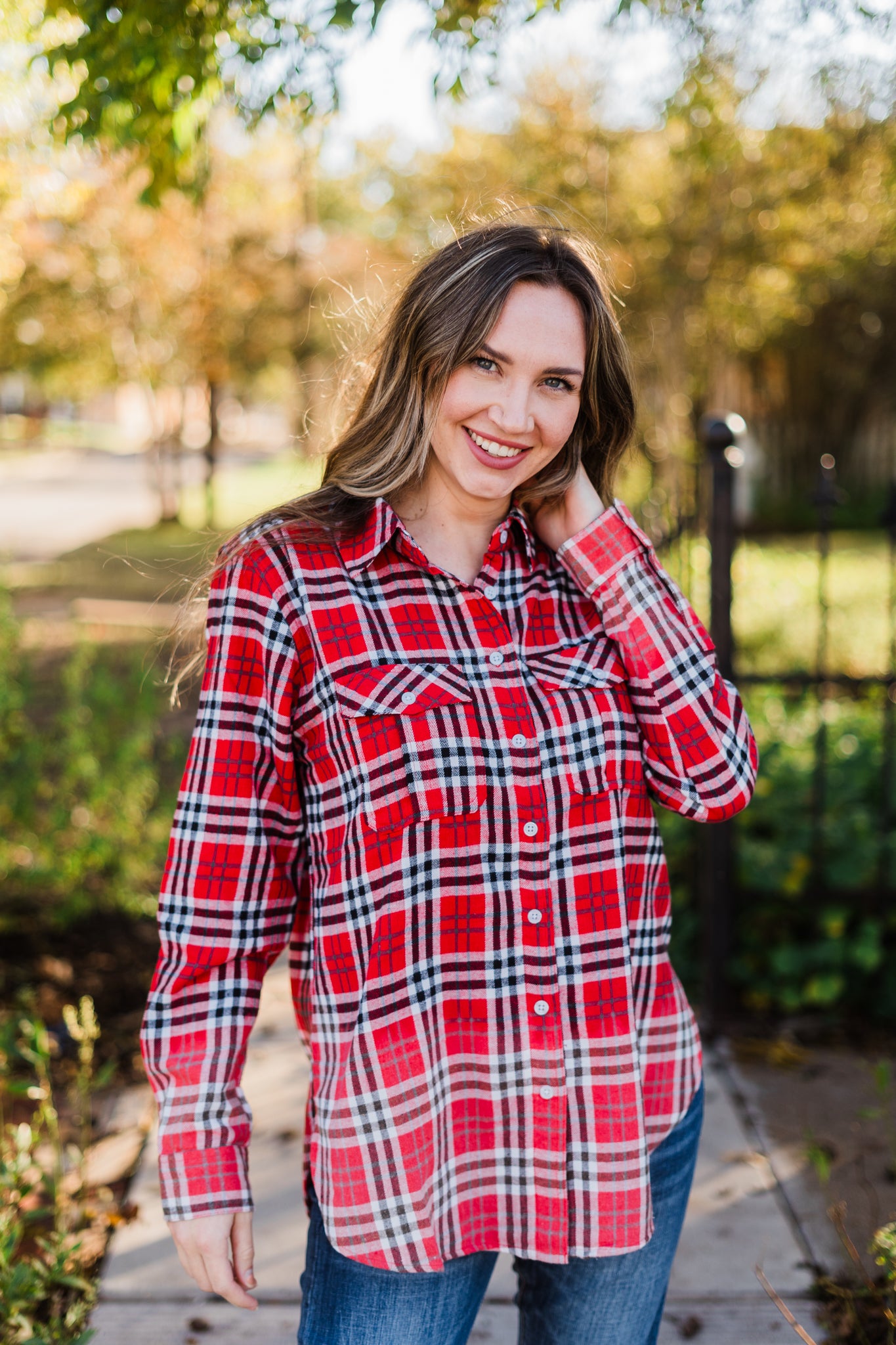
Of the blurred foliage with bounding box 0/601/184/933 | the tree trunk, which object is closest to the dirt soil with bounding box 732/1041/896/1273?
the blurred foliage with bounding box 0/601/184/933

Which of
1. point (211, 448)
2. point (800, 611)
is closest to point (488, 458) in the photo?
point (800, 611)

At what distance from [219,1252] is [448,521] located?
3.26 ft

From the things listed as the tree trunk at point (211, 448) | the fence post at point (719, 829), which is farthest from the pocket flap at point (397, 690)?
the tree trunk at point (211, 448)

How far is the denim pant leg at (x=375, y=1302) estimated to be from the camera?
1.35 metres

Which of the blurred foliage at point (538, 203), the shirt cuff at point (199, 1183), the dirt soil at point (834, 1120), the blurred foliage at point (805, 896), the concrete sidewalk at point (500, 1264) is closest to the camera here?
the shirt cuff at point (199, 1183)

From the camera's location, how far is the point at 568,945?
1417mm

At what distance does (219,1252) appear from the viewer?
4.44 feet

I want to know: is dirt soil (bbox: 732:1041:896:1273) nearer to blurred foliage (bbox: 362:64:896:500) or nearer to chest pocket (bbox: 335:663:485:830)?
chest pocket (bbox: 335:663:485:830)

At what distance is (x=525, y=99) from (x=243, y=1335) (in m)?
10.2

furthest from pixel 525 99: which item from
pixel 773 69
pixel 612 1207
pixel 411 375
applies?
pixel 612 1207

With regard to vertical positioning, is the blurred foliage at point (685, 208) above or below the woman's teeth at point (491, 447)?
above

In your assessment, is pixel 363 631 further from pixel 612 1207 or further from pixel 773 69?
pixel 773 69

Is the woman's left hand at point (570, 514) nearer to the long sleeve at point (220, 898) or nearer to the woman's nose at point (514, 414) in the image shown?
the woman's nose at point (514, 414)

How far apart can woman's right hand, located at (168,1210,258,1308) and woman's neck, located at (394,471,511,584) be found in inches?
34.6
